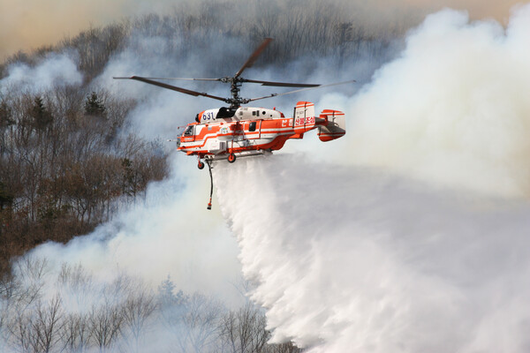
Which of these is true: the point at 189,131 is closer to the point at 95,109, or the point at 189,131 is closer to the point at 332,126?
the point at 332,126

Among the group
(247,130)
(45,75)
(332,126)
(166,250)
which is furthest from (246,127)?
(45,75)

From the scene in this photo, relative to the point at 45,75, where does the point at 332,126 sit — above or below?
below

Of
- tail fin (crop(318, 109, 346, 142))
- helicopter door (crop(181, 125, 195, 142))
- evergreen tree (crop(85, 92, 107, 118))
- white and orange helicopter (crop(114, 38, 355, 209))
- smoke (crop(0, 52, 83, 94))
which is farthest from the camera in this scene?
smoke (crop(0, 52, 83, 94))

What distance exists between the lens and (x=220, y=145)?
3047 centimetres

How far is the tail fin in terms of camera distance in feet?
94.4

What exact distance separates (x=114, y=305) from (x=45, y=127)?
33.7 m

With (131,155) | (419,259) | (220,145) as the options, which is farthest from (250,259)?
(131,155)

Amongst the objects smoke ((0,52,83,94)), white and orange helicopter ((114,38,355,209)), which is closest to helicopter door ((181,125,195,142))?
white and orange helicopter ((114,38,355,209))

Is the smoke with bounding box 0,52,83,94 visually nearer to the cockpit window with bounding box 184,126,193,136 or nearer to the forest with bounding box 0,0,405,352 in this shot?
the forest with bounding box 0,0,405,352

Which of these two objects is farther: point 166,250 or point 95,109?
point 95,109

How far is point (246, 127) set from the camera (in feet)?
97.6

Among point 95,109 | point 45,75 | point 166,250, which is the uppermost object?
point 45,75

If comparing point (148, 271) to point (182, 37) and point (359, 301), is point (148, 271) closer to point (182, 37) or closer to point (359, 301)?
point (359, 301)

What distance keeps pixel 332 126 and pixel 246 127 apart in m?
3.70
